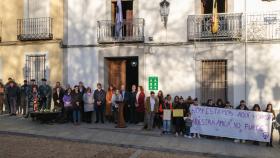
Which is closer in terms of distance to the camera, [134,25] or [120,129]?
[120,129]

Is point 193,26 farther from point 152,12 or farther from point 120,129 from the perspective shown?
point 120,129

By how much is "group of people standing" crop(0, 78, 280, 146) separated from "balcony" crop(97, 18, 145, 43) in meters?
2.08

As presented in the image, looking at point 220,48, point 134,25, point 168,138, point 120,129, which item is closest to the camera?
point 168,138

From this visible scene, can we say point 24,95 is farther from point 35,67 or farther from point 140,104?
point 140,104

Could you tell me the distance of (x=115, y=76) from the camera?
18281mm

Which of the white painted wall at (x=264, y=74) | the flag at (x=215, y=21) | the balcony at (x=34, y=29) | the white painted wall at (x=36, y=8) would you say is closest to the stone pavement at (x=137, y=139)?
A: the white painted wall at (x=264, y=74)

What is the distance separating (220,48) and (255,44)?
139 cm

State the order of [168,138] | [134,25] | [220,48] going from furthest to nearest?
1. [134,25]
2. [220,48]
3. [168,138]

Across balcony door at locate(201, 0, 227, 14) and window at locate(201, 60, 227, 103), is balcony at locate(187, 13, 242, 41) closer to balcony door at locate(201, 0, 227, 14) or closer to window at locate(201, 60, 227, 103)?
balcony door at locate(201, 0, 227, 14)

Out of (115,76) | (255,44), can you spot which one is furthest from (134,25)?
(255,44)

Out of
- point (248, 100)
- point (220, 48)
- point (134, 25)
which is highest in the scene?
point (134, 25)

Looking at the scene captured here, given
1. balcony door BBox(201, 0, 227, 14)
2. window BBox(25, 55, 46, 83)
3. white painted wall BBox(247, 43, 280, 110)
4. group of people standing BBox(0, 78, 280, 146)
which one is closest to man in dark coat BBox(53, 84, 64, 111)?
group of people standing BBox(0, 78, 280, 146)

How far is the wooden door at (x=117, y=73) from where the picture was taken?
716 inches

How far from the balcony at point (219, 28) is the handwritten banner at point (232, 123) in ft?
11.8
